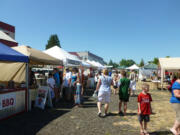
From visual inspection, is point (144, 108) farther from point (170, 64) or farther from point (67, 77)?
point (170, 64)

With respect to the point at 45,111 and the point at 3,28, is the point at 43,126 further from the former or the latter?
the point at 3,28

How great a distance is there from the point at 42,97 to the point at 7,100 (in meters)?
1.54

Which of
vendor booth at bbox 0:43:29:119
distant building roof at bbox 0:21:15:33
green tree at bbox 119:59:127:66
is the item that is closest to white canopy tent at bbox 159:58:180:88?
vendor booth at bbox 0:43:29:119

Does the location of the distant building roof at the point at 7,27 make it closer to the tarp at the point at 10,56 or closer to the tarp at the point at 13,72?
the tarp at the point at 13,72

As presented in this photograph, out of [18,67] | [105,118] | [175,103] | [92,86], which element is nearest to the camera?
[175,103]

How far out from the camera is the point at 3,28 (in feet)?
78.1

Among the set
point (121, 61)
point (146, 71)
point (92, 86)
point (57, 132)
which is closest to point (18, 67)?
point (57, 132)

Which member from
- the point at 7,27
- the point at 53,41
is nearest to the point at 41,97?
the point at 7,27

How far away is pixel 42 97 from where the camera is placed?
20.4 feet

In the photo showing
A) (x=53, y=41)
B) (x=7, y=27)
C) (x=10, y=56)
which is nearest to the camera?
(x=10, y=56)

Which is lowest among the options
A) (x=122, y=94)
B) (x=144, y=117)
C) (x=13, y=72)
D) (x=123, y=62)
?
(x=144, y=117)

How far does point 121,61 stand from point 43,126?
118 m

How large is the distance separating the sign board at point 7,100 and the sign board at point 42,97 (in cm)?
114

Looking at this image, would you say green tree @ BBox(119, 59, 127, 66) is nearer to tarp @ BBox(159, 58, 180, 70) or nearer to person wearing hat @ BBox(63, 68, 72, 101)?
tarp @ BBox(159, 58, 180, 70)
